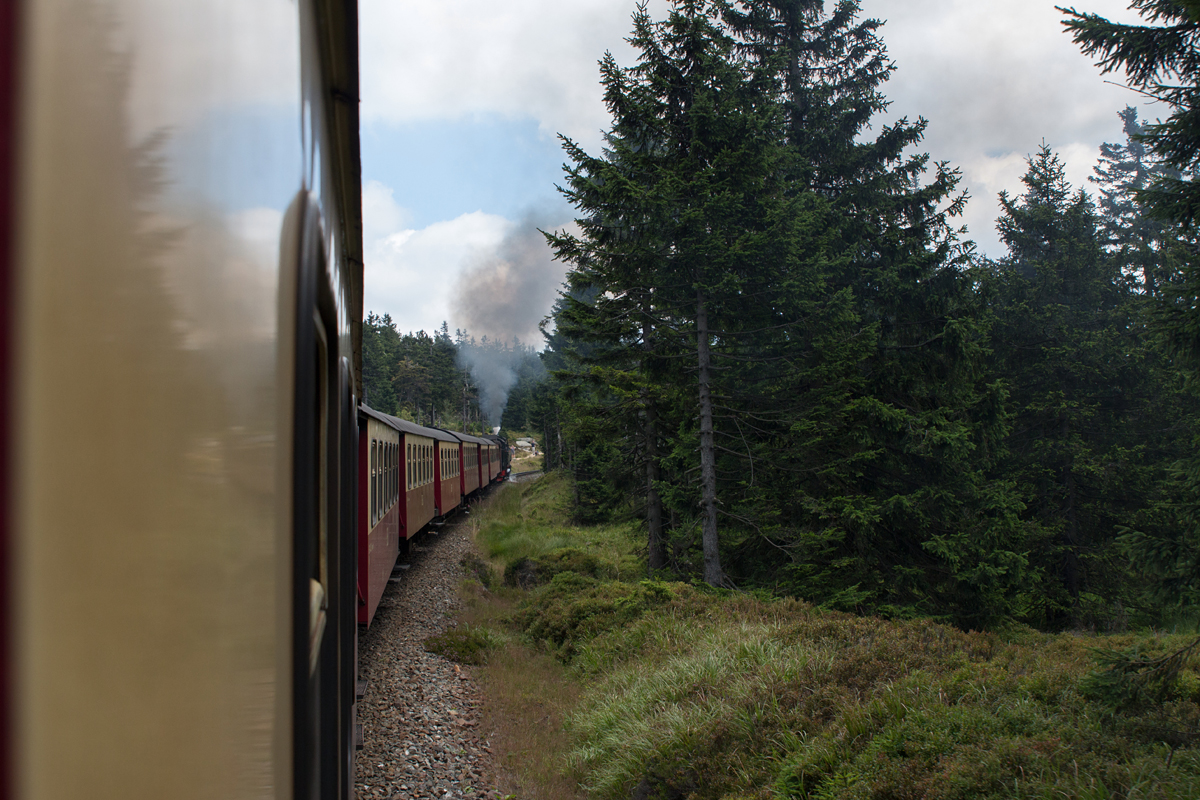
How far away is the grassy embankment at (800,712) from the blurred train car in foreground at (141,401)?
14.5 feet

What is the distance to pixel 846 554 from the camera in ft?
41.4

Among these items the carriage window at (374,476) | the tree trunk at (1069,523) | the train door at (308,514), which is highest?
the train door at (308,514)

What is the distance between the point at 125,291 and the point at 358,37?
5.19 feet

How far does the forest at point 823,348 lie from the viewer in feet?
38.2

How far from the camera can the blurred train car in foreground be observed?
0.93ft

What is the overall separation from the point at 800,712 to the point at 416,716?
361 centimetres

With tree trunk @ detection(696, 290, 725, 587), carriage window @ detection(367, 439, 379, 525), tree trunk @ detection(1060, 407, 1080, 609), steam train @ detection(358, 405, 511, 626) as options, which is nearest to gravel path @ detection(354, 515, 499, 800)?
steam train @ detection(358, 405, 511, 626)

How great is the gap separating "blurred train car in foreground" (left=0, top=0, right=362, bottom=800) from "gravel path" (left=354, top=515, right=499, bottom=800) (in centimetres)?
527

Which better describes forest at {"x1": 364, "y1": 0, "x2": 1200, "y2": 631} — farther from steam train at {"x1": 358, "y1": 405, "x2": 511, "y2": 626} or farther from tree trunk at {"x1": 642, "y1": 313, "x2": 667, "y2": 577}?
steam train at {"x1": 358, "y1": 405, "x2": 511, "y2": 626}

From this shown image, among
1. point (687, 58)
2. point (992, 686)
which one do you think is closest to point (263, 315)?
point (992, 686)

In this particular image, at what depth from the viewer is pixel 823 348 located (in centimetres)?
1252

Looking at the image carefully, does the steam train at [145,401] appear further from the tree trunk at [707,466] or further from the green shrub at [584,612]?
the tree trunk at [707,466]

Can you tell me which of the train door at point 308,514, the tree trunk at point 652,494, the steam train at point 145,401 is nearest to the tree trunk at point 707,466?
the tree trunk at point 652,494

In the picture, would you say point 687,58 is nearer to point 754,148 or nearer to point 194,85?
point 754,148
